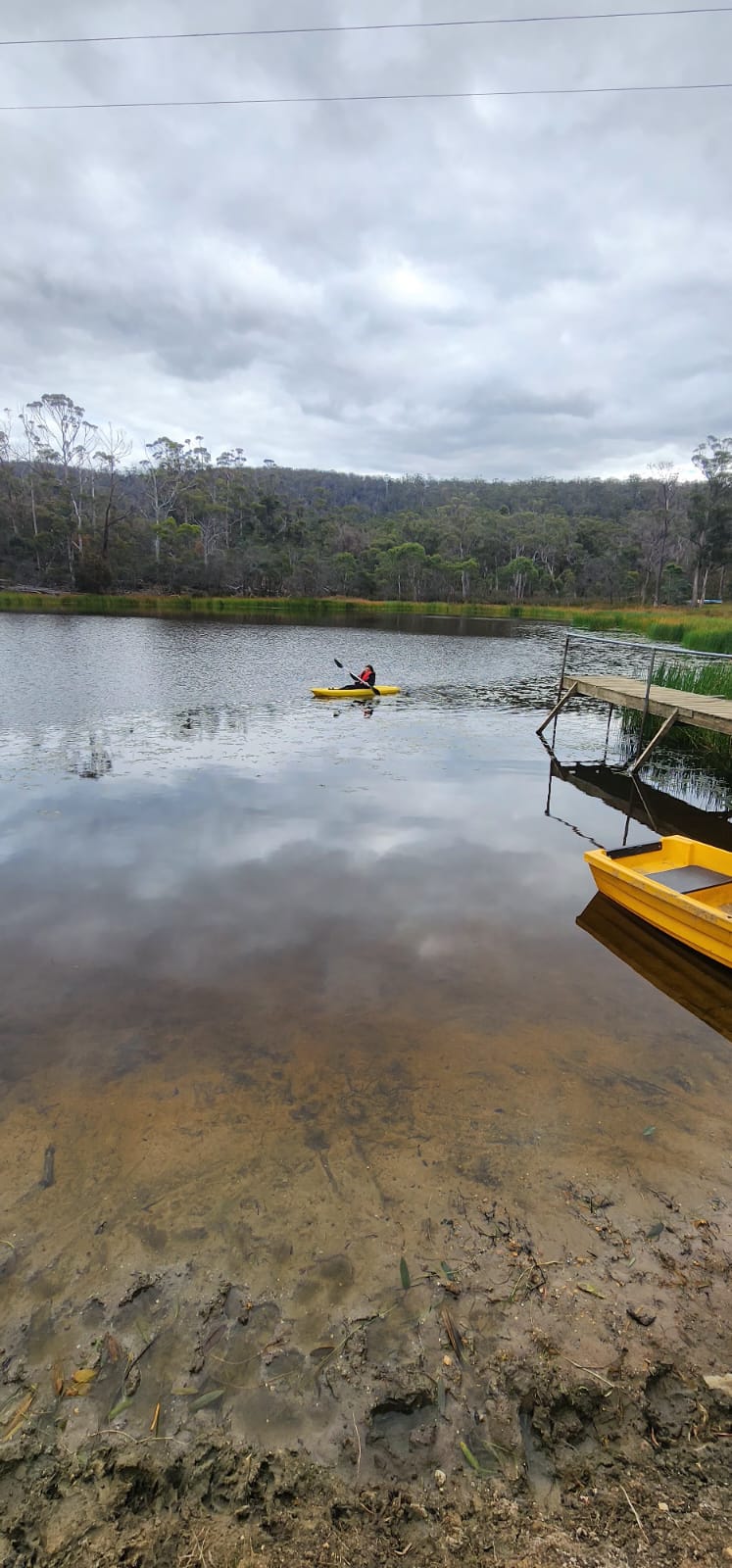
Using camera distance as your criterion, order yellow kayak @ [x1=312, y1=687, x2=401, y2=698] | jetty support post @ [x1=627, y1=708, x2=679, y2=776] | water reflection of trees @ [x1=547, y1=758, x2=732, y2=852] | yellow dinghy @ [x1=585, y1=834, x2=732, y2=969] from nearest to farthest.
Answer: yellow dinghy @ [x1=585, y1=834, x2=732, y2=969]
water reflection of trees @ [x1=547, y1=758, x2=732, y2=852]
jetty support post @ [x1=627, y1=708, x2=679, y2=776]
yellow kayak @ [x1=312, y1=687, x2=401, y2=698]

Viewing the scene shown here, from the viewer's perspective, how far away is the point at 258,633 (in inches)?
1361

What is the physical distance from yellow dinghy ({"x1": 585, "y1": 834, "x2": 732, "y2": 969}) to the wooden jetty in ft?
14.6

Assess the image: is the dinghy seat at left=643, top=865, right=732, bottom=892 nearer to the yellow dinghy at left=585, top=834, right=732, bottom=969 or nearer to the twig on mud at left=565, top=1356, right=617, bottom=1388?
the yellow dinghy at left=585, top=834, right=732, bottom=969

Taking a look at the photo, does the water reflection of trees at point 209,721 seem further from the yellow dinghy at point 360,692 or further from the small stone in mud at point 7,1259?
the small stone in mud at point 7,1259

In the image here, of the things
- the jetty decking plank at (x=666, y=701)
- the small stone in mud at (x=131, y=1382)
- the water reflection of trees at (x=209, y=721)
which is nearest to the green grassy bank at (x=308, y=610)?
the jetty decking plank at (x=666, y=701)

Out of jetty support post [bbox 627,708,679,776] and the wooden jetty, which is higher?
the wooden jetty

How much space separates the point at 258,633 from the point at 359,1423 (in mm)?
34194

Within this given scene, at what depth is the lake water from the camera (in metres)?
3.05

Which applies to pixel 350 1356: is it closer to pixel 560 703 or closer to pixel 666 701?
pixel 666 701

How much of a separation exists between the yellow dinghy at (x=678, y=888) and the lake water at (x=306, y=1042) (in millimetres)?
308

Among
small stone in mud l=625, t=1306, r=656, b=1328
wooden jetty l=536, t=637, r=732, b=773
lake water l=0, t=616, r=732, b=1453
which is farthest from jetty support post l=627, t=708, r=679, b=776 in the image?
small stone in mud l=625, t=1306, r=656, b=1328

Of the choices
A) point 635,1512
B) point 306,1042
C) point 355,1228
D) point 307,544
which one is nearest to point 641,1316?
point 635,1512

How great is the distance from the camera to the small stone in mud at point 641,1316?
2693 mm

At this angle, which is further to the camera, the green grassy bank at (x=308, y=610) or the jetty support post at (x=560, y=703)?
the green grassy bank at (x=308, y=610)
